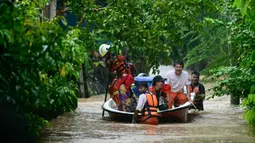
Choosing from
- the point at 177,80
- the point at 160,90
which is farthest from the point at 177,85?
the point at 160,90

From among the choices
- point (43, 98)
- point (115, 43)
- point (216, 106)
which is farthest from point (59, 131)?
point (216, 106)

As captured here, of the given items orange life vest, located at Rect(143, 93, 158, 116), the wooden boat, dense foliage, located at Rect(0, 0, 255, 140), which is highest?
dense foliage, located at Rect(0, 0, 255, 140)

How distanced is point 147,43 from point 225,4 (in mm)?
2219

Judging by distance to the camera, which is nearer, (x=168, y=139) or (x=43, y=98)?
(x=43, y=98)

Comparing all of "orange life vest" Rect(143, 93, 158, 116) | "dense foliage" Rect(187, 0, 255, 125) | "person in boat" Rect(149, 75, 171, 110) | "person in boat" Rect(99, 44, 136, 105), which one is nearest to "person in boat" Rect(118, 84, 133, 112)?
"person in boat" Rect(99, 44, 136, 105)

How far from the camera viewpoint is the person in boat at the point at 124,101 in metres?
17.3

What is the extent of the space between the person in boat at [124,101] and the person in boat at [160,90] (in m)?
0.95

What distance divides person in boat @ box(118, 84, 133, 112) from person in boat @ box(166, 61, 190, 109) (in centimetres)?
101

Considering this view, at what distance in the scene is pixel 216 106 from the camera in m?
22.5

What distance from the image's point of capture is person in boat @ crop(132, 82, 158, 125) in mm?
15297

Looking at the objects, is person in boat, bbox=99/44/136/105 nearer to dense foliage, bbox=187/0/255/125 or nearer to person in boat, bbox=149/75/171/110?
person in boat, bbox=149/75/171/110

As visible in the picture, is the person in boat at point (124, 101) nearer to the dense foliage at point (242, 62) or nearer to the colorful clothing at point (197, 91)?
the colorful clothing at point (197, 91)

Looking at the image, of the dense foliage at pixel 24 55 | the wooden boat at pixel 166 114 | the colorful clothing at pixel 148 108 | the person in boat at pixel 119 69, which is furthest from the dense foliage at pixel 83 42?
the colorful clothing at pixel 148 108

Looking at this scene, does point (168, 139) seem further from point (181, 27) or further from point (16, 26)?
point (16, 26)
